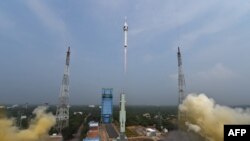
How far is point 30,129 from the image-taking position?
6075 centimetres

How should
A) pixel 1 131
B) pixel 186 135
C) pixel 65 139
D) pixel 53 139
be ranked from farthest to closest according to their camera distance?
pixel 65 139, pixel 53 139, pixel 186 135, pixel 1 131

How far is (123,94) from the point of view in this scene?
252 ft

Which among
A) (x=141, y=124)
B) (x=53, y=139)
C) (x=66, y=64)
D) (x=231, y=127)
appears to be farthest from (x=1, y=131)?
(x=141, y=124)

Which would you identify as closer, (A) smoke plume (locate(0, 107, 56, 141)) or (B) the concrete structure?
(A) smoke plume (locate(0, 107, 56, 141))

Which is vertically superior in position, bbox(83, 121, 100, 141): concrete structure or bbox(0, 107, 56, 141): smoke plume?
bbox(0, 107, 56, 141): smoke plume

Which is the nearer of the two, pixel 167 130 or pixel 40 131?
pixel 40 131

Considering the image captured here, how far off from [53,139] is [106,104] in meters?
51.0

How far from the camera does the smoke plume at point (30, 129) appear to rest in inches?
2051

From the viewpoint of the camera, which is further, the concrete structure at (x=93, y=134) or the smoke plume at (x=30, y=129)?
the concrete structure at (x=93, y=134)

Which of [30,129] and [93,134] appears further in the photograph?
[93,134]

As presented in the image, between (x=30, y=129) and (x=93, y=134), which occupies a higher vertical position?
(x=30, y=129)

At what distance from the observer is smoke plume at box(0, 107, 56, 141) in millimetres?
52094

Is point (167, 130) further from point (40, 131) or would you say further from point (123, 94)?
point (40, 131)

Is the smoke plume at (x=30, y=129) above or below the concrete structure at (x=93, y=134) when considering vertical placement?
above
